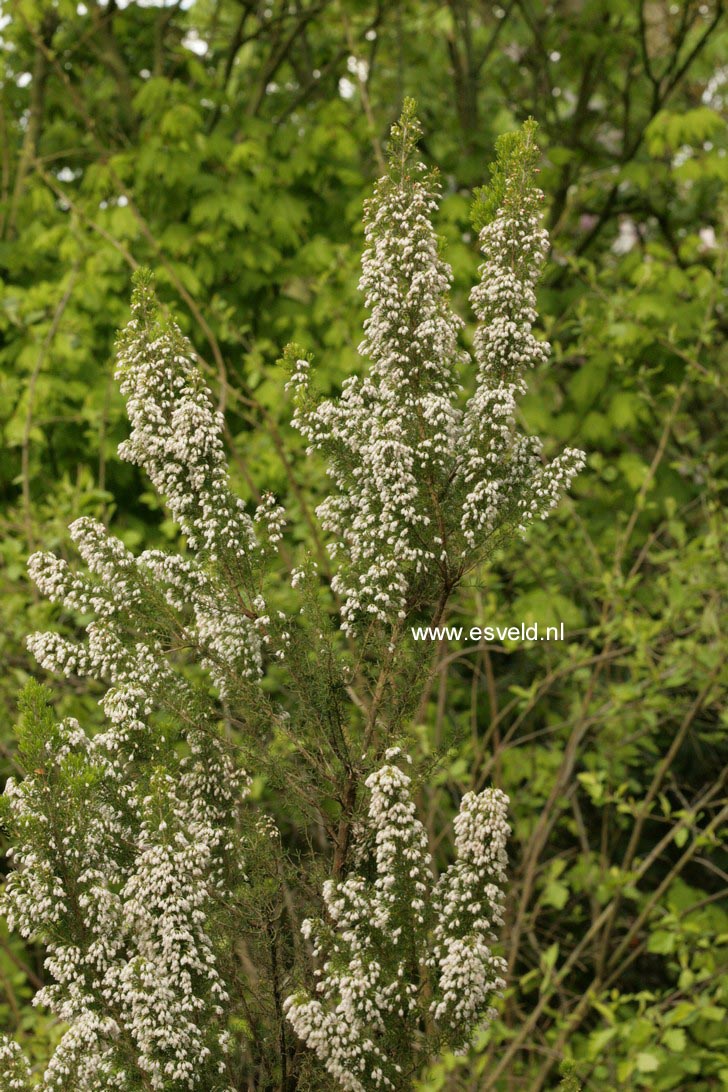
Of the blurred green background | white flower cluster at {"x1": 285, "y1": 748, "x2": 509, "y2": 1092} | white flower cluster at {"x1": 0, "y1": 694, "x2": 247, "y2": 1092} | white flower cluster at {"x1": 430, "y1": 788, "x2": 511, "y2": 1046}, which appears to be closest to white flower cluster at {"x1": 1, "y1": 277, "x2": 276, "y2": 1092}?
white flower cluster at {"x1": 0, "y1": 694, "x2": 247, "y2": 1092}

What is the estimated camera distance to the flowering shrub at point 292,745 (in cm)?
204

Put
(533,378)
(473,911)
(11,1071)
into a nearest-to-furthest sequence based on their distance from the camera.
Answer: (473,911) < (11,1071) < (533,378)

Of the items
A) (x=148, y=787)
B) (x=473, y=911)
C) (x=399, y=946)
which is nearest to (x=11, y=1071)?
(x=148, y=787)

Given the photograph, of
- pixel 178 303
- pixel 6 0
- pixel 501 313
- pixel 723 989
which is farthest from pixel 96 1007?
pixel 6 0

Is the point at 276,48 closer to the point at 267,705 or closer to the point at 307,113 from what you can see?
the point at 307,113

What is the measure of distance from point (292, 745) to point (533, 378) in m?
4.05

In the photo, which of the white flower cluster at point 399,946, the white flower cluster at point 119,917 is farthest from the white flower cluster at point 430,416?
the white flower cluster at point 119,917

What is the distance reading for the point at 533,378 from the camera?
601 centimetres

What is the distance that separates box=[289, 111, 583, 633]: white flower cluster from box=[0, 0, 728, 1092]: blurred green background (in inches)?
88.5

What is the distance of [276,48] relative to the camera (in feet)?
20.6

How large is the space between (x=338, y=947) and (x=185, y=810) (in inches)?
17.5

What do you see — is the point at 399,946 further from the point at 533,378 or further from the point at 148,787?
the point at 533,378

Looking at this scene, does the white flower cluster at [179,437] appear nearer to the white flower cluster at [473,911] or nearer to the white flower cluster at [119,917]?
the white flower cluster at [119,917]

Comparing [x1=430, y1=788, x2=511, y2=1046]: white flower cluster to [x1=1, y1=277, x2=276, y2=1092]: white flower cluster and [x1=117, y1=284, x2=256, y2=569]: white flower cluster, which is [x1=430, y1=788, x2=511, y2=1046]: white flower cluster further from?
[x1=117, y1=284, x2=256, y2=569]: white flower cluster
